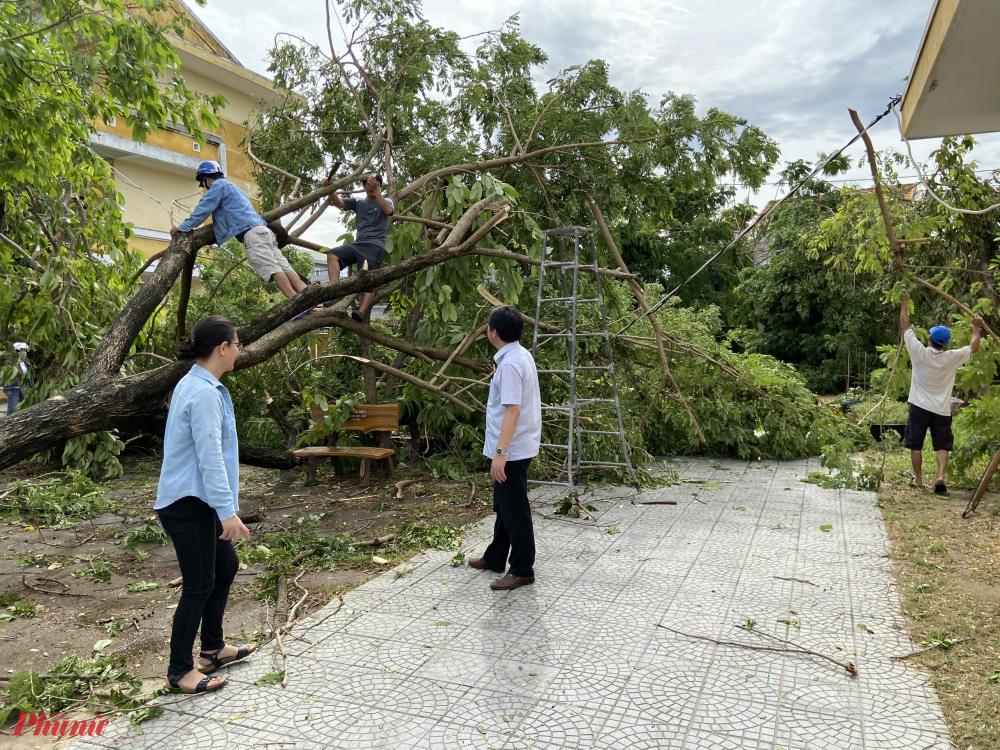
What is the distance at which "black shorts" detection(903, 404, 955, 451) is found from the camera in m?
7.68

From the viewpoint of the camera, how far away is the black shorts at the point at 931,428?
25.2 ft

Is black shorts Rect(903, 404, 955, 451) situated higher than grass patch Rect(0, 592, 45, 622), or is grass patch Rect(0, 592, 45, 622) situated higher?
black shorts Rect(903, 404, 955, 451)

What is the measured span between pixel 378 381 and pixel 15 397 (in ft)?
25.1

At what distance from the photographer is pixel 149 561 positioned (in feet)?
18.4

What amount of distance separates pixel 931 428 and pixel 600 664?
5777mm

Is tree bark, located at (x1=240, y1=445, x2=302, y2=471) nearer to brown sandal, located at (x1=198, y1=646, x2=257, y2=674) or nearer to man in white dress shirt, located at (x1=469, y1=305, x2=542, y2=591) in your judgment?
man in white dress shirt, located at (x1=469, y1=305, x2=542, y2=591)

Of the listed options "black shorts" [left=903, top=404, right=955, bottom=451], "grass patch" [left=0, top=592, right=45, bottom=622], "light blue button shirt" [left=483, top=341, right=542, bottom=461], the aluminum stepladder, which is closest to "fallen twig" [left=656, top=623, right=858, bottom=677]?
"light blue button shirt" [left=483, top=341, right=542, bottom=461]

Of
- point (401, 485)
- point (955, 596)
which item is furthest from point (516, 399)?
point (401, 485)

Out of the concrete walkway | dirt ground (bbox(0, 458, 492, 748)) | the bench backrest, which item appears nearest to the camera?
the concrete walkway

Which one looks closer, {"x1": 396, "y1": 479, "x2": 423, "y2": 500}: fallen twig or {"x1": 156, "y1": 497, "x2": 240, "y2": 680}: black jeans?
{"x1": 156, "y1": 497, "x2": 240, "y2": 680}: black jeans

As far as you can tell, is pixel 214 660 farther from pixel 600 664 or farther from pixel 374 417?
pixel 374 417

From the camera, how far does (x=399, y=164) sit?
10219 mm

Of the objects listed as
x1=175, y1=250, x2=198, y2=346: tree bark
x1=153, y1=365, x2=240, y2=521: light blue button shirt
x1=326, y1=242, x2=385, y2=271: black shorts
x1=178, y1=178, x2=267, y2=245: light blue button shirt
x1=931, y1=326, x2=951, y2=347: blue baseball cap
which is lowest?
x1=153, y1=365, x2=240, y2=521: light blue button shirt

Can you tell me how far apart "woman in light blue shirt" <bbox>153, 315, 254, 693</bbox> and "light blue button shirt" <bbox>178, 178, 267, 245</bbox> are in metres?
3.35
